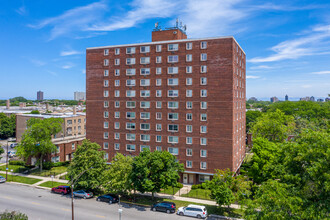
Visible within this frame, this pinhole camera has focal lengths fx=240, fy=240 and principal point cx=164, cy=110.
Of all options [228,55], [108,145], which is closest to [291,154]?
[228,55]

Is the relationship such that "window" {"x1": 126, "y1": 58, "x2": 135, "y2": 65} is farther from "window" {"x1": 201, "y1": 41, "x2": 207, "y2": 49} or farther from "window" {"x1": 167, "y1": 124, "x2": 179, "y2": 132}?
"window" {"x1": 167, "y1": 124, "x2": 179, "y2": 132}

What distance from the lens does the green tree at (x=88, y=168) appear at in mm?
40594

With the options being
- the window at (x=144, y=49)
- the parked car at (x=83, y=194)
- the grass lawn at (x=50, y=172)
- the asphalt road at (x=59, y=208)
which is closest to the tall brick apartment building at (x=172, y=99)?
the window at (x=144, y=49)

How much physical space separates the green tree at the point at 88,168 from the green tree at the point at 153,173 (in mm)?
7204

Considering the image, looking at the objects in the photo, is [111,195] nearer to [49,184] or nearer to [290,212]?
[49,184]

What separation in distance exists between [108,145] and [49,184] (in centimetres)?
1450

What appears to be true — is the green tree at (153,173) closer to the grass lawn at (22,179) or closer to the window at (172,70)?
the window at (172,70)

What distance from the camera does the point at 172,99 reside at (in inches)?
1980

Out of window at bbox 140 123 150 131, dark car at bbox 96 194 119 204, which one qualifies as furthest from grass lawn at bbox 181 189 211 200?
window at bbox 140 123 150 131

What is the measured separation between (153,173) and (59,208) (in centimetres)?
1507

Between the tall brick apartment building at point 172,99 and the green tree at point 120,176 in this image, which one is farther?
the tall brick apartment building at point 172,99

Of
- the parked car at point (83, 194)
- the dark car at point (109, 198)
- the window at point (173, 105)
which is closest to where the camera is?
the dark car at point (109, 198)

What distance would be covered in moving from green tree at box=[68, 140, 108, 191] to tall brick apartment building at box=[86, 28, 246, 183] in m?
12.7

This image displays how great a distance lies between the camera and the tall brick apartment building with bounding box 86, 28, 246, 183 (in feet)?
152
